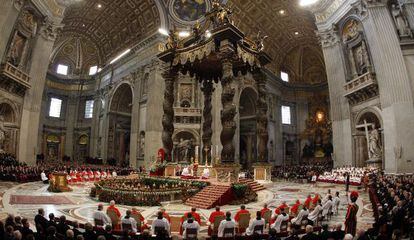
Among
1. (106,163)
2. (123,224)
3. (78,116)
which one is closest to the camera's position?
(123,224)

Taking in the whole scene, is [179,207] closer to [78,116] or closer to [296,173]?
[296,173]

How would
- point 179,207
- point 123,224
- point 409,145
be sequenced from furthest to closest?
point 409,145 < point 179,207 < point 123,224

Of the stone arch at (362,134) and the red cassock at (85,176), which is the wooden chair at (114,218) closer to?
the red cassock at (85,176)

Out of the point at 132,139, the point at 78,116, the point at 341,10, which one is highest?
the point at 341,10

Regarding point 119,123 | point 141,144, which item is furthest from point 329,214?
point 119,123

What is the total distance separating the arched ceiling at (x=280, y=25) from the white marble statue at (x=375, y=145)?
493 inches

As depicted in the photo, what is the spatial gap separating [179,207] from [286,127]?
2481 cm

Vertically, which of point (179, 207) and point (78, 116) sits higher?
point (78, 116)

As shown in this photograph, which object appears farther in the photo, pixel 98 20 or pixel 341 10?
pixel 98 20

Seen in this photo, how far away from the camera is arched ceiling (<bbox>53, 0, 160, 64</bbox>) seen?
25719 millimetres

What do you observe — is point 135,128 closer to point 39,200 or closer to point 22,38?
point 22,38

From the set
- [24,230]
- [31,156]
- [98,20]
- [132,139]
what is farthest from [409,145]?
[98,20]

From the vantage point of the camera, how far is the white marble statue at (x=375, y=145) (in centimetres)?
1723

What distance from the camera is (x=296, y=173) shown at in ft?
71.7
